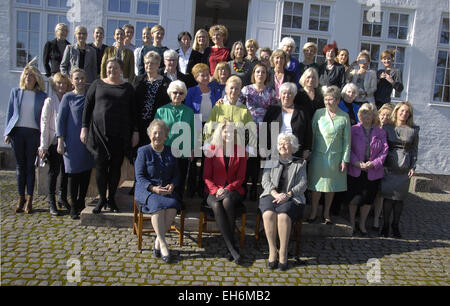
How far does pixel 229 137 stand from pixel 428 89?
22.5ft

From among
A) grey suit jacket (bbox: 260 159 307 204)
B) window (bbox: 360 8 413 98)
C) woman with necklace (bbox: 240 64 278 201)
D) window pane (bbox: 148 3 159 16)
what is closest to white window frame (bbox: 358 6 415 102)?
window (bbox: 360 8 413 98)

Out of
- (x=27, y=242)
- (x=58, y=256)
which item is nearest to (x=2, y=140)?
(x=27, y=242)

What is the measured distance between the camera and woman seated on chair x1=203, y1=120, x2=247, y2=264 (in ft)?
12.7

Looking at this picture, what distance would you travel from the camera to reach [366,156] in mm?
4594

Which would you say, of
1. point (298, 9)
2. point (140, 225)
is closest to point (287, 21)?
point (298, 9)

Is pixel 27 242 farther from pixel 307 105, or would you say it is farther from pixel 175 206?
pixel 307 105

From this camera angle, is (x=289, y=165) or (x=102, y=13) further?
(x=102, y=13)

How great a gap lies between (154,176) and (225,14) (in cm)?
1145

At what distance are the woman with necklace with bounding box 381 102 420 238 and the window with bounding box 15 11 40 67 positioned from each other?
7.72 metres

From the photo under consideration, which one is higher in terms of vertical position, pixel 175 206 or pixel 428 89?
pixel 428 89

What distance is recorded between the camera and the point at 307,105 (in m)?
4.52

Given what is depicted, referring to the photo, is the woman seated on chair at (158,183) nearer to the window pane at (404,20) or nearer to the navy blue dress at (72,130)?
the navy blue dress at (72,130)

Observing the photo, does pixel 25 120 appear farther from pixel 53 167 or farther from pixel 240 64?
pixel 240 64

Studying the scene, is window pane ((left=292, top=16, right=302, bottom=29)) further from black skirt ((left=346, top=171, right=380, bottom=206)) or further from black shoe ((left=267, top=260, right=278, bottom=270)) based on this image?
black shoe ((left=267, top=260, right=278, bottom=270))
